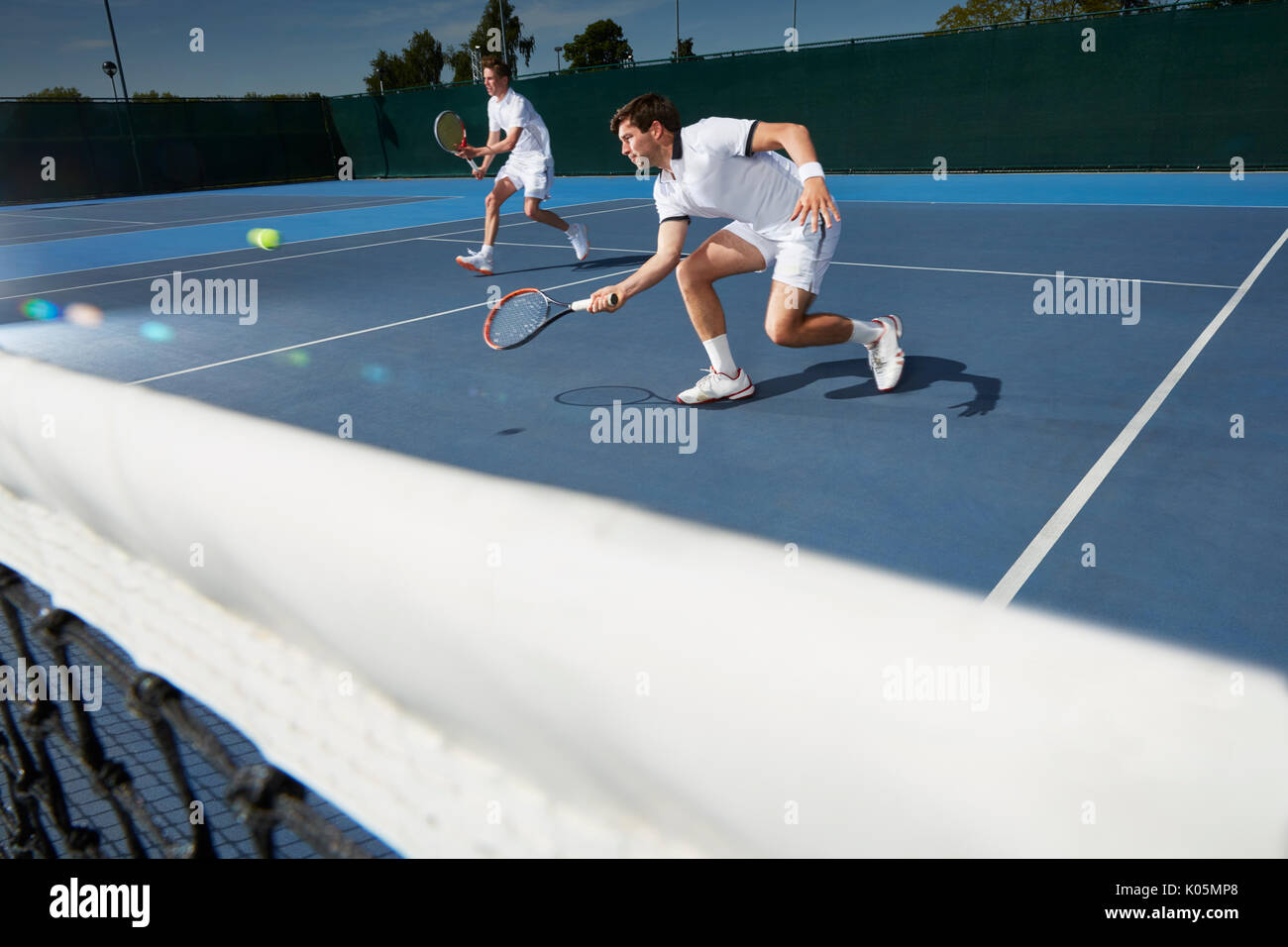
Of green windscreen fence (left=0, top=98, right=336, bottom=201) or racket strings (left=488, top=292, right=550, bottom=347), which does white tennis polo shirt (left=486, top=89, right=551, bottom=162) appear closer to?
racket strings (left=488, top=292, right=550, bottom=347)

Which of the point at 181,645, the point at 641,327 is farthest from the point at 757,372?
the point at 181,645

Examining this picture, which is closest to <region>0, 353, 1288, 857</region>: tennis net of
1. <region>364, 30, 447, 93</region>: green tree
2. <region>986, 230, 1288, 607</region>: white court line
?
<region>986, 230, 1288, 607</region>: white court line

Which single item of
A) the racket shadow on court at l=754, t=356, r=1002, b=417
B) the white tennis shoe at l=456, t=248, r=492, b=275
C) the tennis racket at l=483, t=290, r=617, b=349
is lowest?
the racket shadow on court at l=754, t=356, r=1002, b=417

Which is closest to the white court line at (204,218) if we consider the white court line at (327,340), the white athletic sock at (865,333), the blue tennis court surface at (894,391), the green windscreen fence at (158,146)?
the blue tennis court surface at (894,391)

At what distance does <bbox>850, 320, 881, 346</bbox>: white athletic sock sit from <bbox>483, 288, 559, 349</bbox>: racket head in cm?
162

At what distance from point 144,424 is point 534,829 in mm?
726

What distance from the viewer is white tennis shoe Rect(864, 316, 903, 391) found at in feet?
16.1

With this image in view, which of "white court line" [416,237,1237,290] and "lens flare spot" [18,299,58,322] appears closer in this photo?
"white court line" [416,237,1237,290]

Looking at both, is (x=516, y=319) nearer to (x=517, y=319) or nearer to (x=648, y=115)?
(x=517, y=319)

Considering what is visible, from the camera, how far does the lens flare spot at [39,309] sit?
784 centimetres

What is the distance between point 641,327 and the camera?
6695 mm

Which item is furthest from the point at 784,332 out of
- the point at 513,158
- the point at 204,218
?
the point at 204,218

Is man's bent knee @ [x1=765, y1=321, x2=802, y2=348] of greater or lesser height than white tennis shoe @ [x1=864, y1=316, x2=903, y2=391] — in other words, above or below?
above

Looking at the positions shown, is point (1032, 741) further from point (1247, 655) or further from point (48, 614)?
point (1247, 655)
